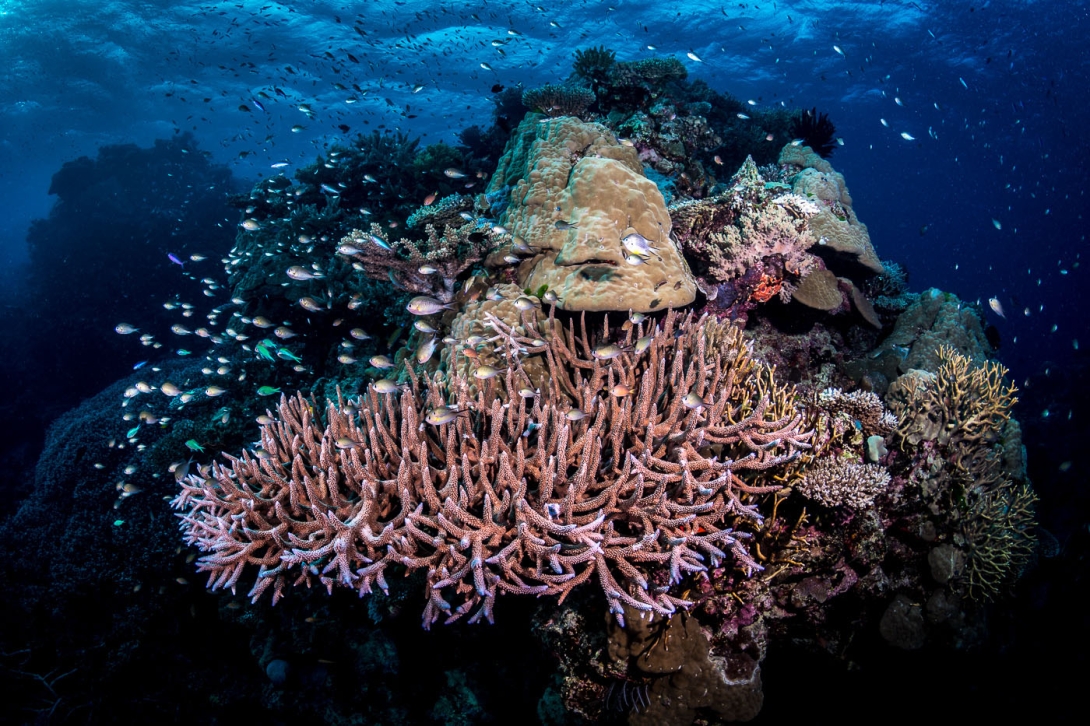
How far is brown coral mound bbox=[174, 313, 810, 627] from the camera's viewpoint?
2949 mm

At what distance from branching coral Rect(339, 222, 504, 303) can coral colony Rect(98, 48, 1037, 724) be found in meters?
0.03

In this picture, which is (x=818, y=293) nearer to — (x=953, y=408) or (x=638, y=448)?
(x=953, y=408)

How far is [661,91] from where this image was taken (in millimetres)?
10469

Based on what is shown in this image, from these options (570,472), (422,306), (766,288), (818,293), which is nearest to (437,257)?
(422,306)

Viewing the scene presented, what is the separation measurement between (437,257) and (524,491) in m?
3.77

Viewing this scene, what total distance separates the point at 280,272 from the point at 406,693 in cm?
806

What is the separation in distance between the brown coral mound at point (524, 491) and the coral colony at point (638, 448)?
2cm

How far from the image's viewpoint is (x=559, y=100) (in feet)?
30.1

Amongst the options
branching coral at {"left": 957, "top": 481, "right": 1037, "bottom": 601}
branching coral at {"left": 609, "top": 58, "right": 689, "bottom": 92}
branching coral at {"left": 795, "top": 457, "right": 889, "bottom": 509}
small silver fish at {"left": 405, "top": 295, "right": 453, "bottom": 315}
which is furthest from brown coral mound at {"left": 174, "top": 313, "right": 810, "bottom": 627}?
branching coral at {"left": 609, "top": 58, "right": 689, "bottom": 92}

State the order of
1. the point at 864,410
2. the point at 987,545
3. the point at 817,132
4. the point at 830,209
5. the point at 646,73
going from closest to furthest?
1. the point at 864,410
2. the point at 987,545
3. the point at 830,209
4. the point at 646,73
5. the point at 817,132

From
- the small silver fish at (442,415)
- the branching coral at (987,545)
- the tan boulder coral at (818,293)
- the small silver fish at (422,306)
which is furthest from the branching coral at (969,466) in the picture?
the small silver fish at (422,306)

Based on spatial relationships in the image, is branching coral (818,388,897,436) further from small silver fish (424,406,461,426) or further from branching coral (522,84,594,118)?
branching coral (522,84,594,118)

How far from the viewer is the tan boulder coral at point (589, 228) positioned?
16.3 feet

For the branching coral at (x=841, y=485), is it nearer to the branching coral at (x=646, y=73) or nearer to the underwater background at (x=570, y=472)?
the underwater background at (x=570, y=472)
